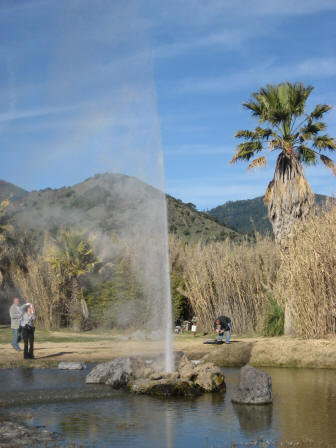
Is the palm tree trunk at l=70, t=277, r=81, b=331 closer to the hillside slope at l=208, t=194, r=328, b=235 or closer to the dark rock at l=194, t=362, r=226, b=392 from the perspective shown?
the dark rock at l=194, t=362, r=226, b=392

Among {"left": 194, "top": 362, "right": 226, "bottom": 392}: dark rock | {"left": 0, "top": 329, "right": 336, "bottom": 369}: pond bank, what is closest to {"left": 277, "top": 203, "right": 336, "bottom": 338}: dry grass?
{"left": 0, "top": 329, "right": 336, "bottom": 369}: pond bank

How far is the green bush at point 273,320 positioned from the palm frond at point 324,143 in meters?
5.80

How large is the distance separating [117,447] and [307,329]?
11.1m

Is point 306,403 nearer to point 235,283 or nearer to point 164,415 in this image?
point 164,415

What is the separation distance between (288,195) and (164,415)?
1323cm

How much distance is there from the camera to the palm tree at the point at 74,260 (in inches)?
1027

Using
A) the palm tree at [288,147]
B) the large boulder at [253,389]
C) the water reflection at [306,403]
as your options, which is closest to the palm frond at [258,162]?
the palm tree at [288,147]

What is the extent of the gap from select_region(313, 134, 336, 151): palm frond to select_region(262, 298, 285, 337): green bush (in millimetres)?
5797

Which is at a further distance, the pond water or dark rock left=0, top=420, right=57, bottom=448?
the pond water

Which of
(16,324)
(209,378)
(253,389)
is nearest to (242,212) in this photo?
(16,324)

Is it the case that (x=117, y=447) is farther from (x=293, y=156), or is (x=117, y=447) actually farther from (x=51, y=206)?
(x=51, y=206)

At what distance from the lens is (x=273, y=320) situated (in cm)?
2066

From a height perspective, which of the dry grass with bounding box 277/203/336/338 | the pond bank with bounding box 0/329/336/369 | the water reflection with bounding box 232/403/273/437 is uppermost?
the dry grass with bounding box 277/203/336/338

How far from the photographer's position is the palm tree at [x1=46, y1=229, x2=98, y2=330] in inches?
1027
